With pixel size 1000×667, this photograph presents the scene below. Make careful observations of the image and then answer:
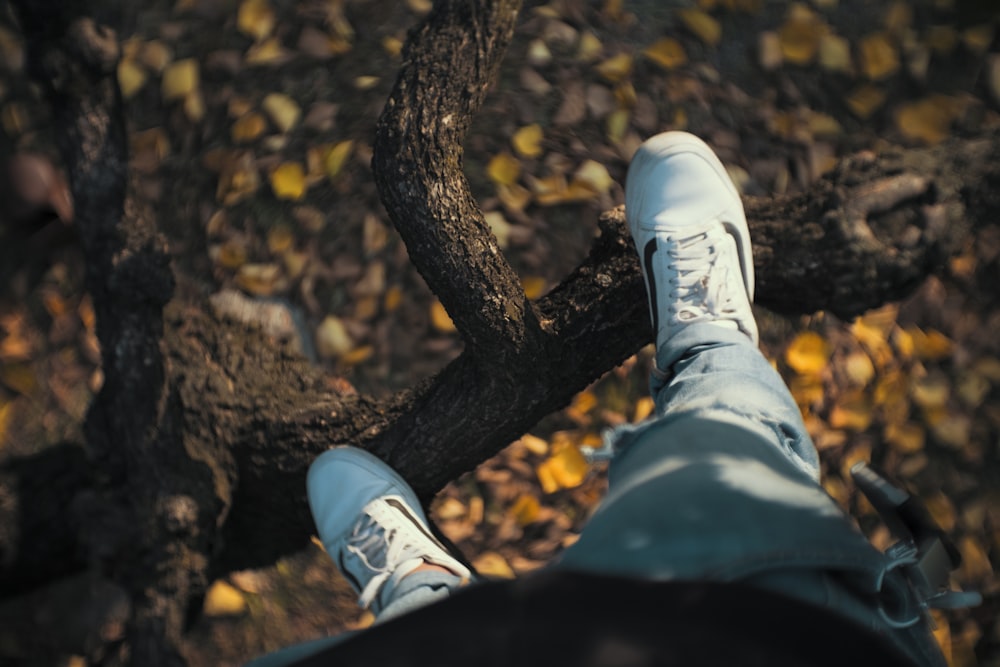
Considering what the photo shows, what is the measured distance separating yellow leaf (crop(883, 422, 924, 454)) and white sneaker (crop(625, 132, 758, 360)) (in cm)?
65

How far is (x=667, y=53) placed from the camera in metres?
1.65

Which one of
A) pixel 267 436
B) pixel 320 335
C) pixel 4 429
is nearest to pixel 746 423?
pixel 267 436

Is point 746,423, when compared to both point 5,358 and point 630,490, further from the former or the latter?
point 5,358

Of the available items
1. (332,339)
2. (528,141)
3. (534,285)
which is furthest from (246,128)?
(534,285)

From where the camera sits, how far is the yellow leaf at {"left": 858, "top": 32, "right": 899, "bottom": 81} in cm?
161

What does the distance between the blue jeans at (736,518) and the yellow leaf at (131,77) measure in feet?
4.23

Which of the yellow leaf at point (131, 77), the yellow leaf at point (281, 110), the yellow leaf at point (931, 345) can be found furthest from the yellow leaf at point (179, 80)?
the yellow leaf at point (931, 345)

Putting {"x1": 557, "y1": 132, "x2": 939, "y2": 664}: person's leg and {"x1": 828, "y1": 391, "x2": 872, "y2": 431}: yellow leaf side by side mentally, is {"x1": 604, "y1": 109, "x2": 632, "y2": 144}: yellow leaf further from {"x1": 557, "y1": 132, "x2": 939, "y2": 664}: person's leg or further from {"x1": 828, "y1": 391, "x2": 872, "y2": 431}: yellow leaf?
{"x1": 828, "y1": 391, "x2": 872, "y2": 431}: yellow leaf

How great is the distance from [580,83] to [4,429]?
4.83 feet

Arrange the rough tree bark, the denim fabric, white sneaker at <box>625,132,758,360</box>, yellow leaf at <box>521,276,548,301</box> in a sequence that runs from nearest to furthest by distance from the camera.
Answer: the denim fabric → the rough tree bark → white sneaker at <box>625,132,758,360</box> → yellow leaf at <box>521,276,548,301</box>

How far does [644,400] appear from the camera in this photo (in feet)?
5.20

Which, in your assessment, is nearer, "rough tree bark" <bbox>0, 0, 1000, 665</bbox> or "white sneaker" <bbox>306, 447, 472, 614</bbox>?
"rough tree bark" <bbox>0, 0, 1000, 665</bbox>

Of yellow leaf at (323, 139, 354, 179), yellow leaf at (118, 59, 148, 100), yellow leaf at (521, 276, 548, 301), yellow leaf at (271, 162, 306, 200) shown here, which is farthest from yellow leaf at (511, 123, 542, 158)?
yellow leaf at (118, 59, 148, 100)

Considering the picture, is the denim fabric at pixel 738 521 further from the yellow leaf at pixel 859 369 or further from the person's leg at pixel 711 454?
the yellow leaf at pixel 859 369
